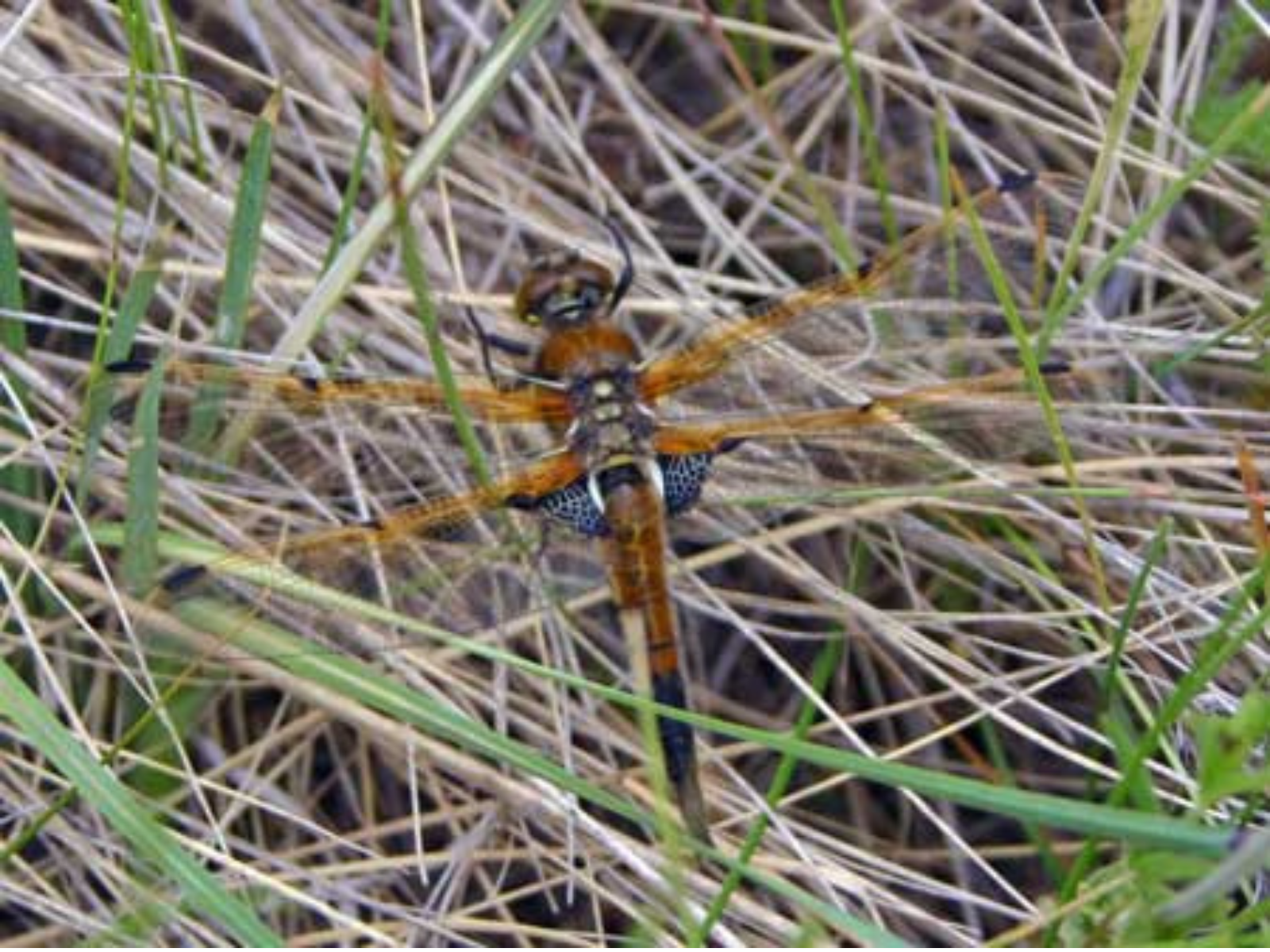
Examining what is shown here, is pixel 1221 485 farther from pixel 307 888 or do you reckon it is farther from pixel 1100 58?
pixel 307 888

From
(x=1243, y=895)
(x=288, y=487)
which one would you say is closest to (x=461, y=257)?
(x=288, y=487)

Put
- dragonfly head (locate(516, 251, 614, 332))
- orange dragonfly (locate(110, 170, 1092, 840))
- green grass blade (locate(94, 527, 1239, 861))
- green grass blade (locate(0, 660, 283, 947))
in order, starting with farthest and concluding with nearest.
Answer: dragonfly head (locate(516, 251, 614, 332))
orange dragonfly (locate(110, 170, 1092, 840))
green grass blade (locate(0, 660, 283, 947))
green grass blade (locate(94, 527, 1239, 861))

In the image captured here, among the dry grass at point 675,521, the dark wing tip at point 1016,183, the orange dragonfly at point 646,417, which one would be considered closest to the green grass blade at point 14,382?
the dry grass at point 675,521

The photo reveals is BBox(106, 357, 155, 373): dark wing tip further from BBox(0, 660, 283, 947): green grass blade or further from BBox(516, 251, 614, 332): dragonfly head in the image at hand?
BBox(516, 251, 614, 332): dragonfly head

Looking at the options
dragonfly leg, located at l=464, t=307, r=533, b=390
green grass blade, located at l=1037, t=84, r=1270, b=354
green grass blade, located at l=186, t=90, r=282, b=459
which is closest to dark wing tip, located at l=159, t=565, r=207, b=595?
green grass blade, located at l=186, t=90, r=282, b=459

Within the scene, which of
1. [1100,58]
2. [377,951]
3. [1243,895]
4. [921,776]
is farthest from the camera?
[1100,58]
